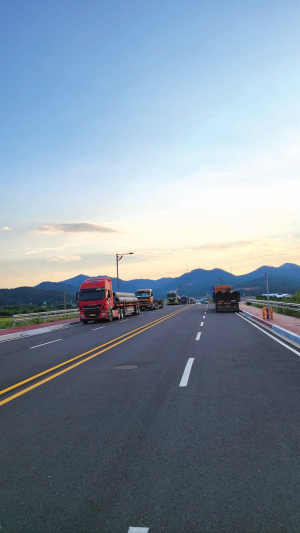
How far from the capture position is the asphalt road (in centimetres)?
326

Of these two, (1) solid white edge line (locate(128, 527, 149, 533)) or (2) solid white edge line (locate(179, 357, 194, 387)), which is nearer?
(1) solid white edge line (locate(128, 527, 149, 533))

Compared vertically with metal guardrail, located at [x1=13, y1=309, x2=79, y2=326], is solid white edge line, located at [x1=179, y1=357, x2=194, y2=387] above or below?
below

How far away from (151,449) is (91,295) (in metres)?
23.6

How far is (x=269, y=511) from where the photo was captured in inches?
129

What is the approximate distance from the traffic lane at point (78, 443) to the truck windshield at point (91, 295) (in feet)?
60.2

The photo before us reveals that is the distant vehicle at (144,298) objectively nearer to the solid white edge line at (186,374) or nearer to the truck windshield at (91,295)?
the truck windshield at (91,295)

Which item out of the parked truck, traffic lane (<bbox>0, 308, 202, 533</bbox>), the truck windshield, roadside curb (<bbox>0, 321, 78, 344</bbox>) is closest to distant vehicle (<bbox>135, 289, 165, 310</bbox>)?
the parked truck

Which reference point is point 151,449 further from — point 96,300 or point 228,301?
point 228,301

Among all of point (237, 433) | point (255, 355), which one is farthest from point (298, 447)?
point (255, 355)

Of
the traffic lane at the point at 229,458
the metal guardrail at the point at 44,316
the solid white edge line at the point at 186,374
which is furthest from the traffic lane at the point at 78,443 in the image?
the metal guardrail at the point at 44,316

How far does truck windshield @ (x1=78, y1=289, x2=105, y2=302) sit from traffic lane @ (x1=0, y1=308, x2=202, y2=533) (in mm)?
18362

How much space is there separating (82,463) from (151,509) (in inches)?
47.7

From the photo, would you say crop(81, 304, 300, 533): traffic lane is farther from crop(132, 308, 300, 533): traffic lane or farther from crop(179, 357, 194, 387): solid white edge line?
crop(179, 357, 194, 387): solid white edge line

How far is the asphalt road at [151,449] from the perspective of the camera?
326cm
